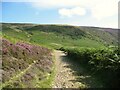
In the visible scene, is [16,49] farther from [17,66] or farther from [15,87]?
[15,87]

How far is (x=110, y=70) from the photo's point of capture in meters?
19.4

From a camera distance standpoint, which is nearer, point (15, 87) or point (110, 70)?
point (15, 87)

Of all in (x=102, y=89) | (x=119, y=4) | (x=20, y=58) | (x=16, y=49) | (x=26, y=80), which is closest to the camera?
(x=102, y=89)

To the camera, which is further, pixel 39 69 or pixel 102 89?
pixel 39 69

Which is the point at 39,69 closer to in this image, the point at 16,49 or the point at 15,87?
the point at 16,49

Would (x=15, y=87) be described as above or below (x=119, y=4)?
below

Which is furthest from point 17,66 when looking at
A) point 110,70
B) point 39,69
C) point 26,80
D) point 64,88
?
point 110,70

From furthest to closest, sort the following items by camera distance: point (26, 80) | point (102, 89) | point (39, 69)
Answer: point (39, 69) → point (26, 80) → point (102, 89)

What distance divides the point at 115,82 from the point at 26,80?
6.32 m

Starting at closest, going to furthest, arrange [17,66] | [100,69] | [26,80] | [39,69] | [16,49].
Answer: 1. [26,80]
2. [100,69]
3. [17,66]
4. [39,69]
5. [16,49]

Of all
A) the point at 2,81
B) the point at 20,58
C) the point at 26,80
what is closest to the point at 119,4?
the point at 26,80

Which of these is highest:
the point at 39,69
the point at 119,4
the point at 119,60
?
the point at 119,4

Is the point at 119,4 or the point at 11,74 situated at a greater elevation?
the point at 119,4

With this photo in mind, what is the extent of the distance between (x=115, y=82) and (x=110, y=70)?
1.95 metres
